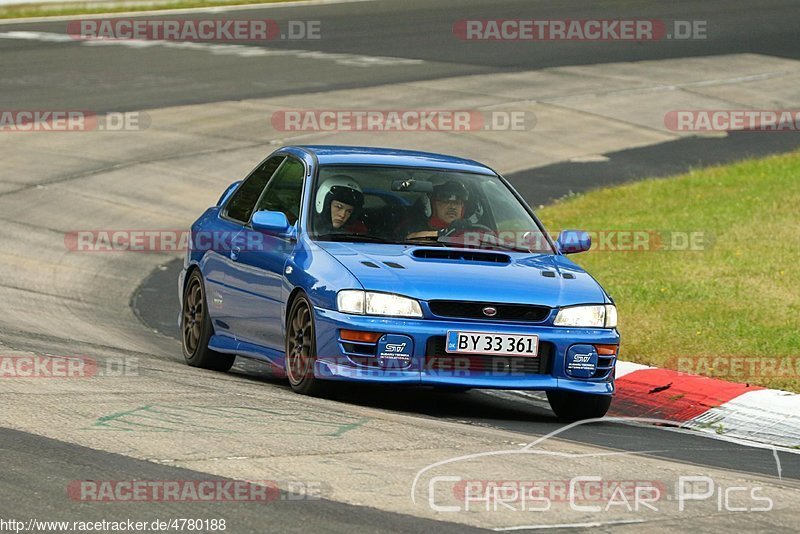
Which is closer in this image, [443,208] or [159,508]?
[159,508]

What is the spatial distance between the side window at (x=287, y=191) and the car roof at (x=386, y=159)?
0.16 m

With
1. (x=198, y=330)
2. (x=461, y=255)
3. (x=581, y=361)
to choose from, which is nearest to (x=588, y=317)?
(x=581, y=361)

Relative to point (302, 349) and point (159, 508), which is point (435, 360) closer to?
point (302, 349)

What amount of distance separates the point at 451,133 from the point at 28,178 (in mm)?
6819

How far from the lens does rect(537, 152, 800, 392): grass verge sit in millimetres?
11362

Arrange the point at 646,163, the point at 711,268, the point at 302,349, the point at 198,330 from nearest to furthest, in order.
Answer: the point at 302,349 < the point at 198,330 < the point at 711,268 < the point at 646,163

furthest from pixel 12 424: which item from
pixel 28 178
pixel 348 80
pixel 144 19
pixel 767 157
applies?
pixel 144 19

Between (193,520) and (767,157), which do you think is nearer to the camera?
(193,520)

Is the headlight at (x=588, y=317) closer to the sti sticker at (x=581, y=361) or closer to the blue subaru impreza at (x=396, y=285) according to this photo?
the blue subaru impreza at (x=396, y=285)

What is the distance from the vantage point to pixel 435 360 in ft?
29.6

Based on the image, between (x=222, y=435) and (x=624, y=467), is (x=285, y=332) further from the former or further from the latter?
(x=624, y=467)

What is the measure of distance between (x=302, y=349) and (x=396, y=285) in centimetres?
81

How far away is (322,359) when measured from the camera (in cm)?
918

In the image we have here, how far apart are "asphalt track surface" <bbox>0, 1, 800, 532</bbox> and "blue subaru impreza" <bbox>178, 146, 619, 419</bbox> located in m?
0.36
